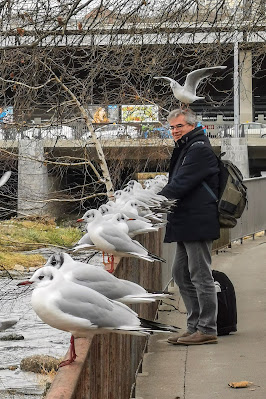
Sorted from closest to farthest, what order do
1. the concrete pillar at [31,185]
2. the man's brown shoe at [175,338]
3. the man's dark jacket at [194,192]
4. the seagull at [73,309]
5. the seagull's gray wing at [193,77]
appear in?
the seagull at [73,309], the man's dark jacket at [194,192], the man's brown shoe at [175,338], the seagull's gray wing at [193,77], the concrete pillar at [31,185]

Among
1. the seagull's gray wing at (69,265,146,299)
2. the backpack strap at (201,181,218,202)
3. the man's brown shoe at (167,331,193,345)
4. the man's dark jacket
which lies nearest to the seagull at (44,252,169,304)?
the seagull's gray wing at (69,265,146,299)

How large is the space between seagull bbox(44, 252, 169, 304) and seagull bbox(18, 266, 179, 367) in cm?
32

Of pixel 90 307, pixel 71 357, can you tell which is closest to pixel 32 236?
pixel 90 307

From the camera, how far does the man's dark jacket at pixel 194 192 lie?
7.02 m

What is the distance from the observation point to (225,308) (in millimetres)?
7875

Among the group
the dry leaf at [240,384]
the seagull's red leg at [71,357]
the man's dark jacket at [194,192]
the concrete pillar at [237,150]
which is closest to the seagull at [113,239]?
the man's dark jacket at [194,192]

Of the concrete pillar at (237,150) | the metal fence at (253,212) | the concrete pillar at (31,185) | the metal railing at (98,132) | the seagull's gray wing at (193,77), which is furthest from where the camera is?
the concrete pillar at (237,150)

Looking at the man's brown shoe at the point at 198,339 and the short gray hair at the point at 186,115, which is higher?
the short gray hair at the point at 186,115

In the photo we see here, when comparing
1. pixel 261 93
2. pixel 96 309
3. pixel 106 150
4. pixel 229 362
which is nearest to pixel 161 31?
pixel 229 362

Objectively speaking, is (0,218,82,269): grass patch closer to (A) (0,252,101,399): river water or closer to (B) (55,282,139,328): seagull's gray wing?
(A) (0,252,101,399): river water

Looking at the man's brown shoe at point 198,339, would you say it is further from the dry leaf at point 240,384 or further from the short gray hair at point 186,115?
the short gray hair at point 186,115

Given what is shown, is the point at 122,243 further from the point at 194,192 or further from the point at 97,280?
the point at 97,280

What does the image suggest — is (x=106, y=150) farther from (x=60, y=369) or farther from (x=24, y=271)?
(x=60, y=369)

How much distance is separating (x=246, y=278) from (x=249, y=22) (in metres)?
3.55
